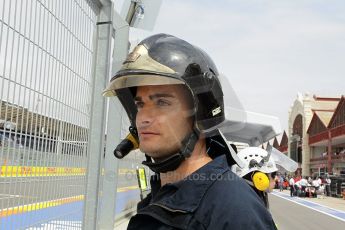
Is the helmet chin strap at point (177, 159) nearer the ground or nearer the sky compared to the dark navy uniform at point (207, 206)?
nearer the sky

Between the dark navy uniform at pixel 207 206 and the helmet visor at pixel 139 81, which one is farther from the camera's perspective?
the helmet visor at pixel 139 81

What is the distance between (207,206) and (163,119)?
416 millimetres

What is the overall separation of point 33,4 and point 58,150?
103 centimetres

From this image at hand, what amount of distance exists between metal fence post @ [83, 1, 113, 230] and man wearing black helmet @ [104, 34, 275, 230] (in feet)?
6.01

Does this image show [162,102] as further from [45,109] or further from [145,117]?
[45,109]

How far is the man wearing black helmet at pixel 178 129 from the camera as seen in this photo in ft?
4.89

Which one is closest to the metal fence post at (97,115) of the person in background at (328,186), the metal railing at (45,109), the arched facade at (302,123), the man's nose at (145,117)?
the metal railing at (45,109)

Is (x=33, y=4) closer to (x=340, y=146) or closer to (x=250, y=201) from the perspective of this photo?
(x=250, y=201)

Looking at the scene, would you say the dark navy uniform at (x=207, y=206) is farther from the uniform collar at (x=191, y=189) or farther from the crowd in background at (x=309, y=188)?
the crowd in background at (x=309, y=188)

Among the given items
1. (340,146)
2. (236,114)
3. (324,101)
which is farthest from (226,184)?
(324,101)

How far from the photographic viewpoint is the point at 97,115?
381 centimetres

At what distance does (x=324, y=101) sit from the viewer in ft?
236

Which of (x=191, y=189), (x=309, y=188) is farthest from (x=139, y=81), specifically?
(x=309, y=188)

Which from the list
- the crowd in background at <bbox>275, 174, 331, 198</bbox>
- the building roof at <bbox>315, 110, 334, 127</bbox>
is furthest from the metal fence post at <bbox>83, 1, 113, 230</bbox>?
the building roof at <bbox>315, 110, 334, 127</bbox>
